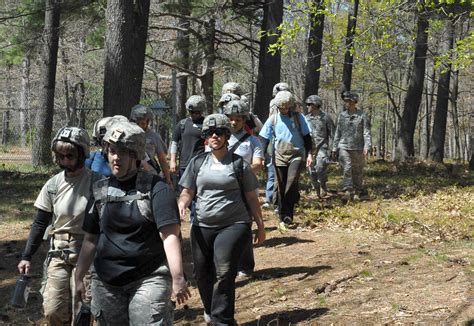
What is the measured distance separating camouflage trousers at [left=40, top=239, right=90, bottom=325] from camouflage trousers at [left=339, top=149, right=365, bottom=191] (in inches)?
312

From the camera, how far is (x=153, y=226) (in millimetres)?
3852

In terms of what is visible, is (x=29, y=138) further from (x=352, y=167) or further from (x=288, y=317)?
(x=288, y=317)

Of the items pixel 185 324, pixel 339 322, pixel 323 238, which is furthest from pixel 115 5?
pixel 339 322

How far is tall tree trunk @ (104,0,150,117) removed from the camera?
375 inches

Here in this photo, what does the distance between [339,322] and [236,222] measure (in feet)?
4.12

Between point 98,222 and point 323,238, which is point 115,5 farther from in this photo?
point 98,222

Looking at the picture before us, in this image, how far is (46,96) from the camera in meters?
20.4

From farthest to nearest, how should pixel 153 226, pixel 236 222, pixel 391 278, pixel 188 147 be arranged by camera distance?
1. pixel 188 147
2. pixel 391 278
3. pixel 236 222
4. pixel 153 226

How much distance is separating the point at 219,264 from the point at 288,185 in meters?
4.14

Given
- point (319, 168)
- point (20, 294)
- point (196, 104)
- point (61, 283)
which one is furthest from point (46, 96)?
point (20, 294)

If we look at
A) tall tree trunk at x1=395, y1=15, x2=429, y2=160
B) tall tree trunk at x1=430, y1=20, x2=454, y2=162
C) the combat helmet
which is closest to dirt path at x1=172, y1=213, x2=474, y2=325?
the combat helmet

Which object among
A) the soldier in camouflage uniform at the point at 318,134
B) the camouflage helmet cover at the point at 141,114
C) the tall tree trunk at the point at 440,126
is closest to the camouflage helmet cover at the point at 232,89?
the camouflage helmet cover at the point at 141,114

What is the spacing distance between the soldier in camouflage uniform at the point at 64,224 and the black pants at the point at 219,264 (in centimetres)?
109

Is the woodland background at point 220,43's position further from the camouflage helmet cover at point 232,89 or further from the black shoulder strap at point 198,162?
the black shoulder strap at point 198,162
